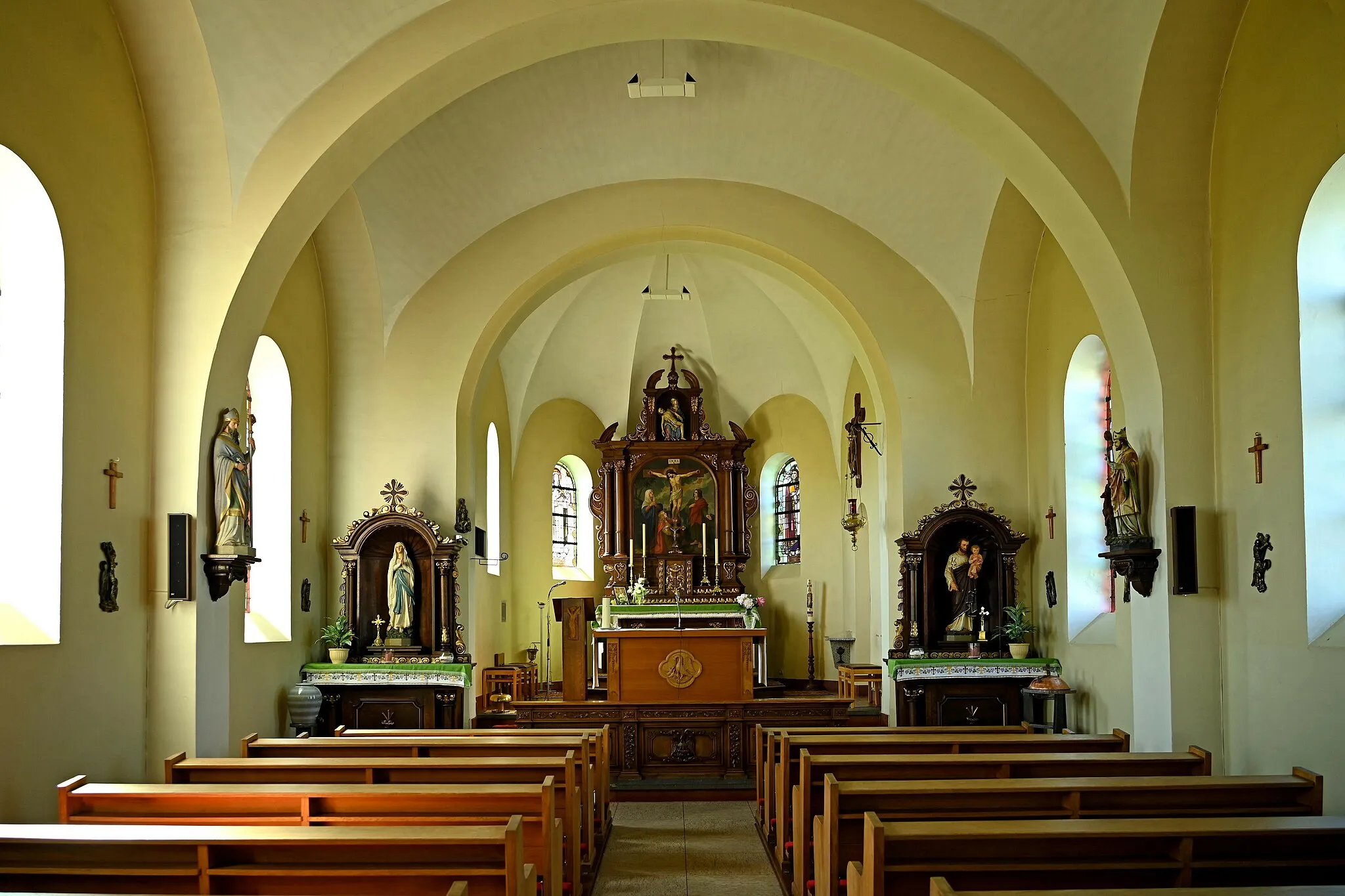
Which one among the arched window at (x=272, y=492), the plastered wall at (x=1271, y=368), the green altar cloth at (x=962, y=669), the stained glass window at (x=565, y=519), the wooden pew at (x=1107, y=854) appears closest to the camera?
the wooden pew at (x=1107, y=854)

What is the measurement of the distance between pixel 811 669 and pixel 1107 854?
45.9 feet

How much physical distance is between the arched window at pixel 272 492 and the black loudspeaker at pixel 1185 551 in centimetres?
797

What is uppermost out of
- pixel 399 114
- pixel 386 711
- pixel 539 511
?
pixel 399 114

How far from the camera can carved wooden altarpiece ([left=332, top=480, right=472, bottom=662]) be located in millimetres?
12406

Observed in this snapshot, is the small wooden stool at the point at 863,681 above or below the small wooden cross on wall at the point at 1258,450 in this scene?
below

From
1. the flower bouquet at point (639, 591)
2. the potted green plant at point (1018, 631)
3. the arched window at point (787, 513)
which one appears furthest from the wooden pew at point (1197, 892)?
the arched window at point (787, 513)

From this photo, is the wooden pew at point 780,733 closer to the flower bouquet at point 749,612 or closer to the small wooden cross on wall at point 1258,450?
the small wooden cross on wall at point 1258,450

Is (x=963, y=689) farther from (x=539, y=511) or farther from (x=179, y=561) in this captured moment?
(x=539, y=511)

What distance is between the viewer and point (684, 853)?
9164 millimetres

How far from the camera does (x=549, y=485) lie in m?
19.8

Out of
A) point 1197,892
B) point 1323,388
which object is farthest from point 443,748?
point 1323,388

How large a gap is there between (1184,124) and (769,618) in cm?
1268

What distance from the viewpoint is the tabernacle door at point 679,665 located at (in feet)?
43.3

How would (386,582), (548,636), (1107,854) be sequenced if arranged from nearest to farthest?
(1107,854) < (386,582) < (548,636)
